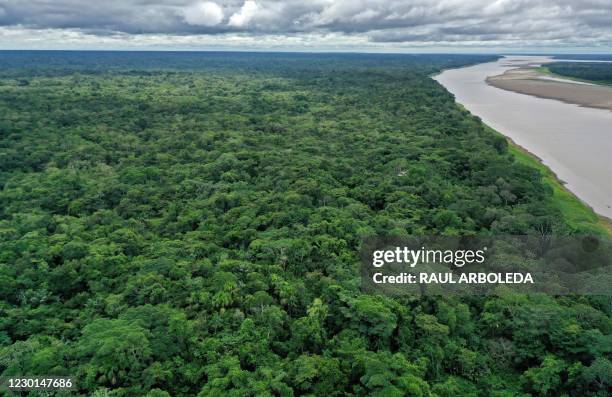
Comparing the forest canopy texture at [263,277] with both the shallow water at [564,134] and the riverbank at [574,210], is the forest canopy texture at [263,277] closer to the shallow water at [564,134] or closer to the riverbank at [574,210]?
the riverbank at [574,210]

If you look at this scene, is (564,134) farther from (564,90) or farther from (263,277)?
(564,90)

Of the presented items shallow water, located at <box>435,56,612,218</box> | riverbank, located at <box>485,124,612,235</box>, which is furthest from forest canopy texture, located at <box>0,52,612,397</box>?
shallow water, located at <box>435,56,612,218</box>

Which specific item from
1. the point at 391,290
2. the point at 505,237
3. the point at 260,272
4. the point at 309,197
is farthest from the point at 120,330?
the point at 505,237
